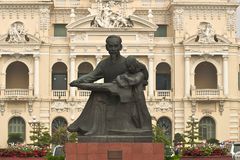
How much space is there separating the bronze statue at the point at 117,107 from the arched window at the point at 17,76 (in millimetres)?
47713

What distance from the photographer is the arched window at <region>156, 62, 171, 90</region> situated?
67.9 meters

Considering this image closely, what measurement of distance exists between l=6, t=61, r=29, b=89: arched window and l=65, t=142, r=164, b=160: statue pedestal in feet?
160

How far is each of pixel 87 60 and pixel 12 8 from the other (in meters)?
8.43

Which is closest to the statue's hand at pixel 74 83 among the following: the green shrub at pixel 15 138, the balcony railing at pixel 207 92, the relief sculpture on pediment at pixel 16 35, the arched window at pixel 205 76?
the green shrub at pixel 15 138

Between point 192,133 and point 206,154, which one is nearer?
point 206,154

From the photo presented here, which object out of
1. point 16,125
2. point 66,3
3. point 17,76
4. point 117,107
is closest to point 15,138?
point 16,125

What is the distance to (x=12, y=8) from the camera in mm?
67125

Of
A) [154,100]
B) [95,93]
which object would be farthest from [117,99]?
[154,100]

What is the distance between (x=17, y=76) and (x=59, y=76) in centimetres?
386

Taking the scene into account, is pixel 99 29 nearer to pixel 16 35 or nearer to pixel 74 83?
pixel 16 35

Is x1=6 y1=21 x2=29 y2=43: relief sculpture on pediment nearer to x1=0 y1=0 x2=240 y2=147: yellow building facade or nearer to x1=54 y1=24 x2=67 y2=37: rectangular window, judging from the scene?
x1=0 y1=0 x2=240 y2=147: yellow building facade

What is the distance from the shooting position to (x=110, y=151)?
757 inches

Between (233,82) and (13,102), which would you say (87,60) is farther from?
(233,82)

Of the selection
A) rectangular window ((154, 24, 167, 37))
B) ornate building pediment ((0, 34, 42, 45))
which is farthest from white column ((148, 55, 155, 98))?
ornate building pediment ((0, 34, 42, 45))
